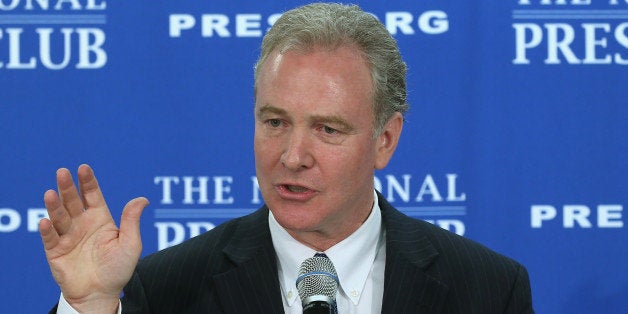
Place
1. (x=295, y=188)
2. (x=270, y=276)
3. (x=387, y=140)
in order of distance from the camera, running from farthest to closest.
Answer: (x=387, y=140) → (x=270, y=276) → (x=295, y=188)

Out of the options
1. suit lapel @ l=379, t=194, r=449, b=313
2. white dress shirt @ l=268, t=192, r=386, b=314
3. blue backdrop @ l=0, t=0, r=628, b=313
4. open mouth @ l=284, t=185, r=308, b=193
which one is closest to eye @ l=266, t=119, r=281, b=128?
open mouth @ l=284, t=185, r=308, b=193

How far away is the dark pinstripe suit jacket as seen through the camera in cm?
181

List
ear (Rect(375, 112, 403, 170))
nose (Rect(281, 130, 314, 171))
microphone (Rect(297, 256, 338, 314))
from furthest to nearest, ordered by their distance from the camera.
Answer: ear (Rect(375, 112, 403, 170))
nose (Rect(281, 130, 314, 171))
microphone (Rect(297, 256, 338, 314))

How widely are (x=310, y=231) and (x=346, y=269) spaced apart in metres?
0.10

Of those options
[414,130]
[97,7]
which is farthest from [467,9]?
[97,7]

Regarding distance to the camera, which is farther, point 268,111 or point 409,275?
point 409,275

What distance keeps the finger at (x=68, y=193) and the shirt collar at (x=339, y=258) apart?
41 cm

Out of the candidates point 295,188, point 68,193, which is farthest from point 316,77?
point 68,193

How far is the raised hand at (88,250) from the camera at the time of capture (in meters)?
1.60

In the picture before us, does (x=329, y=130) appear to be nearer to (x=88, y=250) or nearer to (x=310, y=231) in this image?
(x=310, y=231)

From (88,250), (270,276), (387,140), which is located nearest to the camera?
(88,250)

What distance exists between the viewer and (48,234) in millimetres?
1569

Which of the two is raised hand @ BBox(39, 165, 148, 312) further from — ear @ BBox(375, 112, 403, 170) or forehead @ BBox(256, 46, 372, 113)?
ear @ BBox(375, 112, 403, 170)

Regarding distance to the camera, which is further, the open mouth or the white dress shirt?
the white dress shirt
